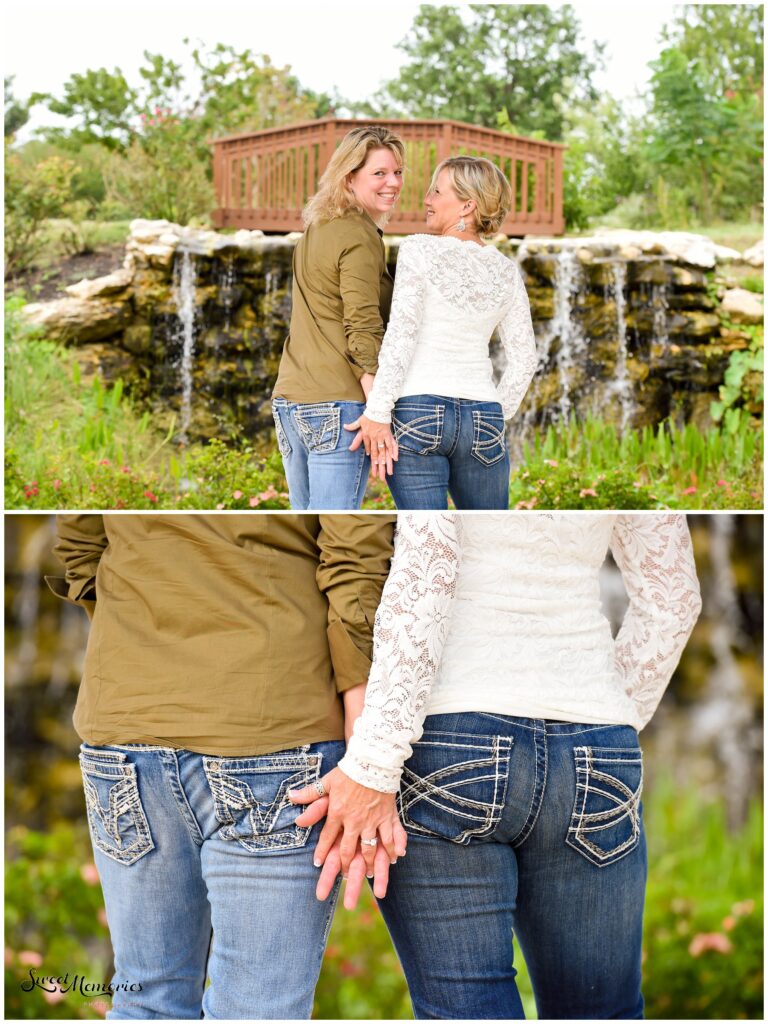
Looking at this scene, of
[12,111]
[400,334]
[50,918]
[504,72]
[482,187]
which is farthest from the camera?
[12,111]

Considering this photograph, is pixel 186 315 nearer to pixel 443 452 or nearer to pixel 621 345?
pixel 621 345

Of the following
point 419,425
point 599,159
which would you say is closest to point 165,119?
point 599,159

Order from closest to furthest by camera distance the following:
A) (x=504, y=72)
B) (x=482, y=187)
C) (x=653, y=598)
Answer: (x=653, y=598) < (x=482, y=187) < (x=504, y=72)

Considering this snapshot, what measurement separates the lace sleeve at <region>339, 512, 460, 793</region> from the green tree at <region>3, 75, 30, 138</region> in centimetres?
519

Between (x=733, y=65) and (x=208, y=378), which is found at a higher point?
(x=733, y=65)

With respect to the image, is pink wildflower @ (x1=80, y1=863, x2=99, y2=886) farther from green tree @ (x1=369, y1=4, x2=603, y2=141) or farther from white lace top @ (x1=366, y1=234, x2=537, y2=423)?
green tree @ (x1=369, y1=4, x2=603, y2=141)

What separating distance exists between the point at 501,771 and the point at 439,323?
1.55 m

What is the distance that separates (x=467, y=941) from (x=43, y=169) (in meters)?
5.55

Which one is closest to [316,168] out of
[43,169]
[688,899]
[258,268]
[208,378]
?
[258,268]

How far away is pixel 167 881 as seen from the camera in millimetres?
1611

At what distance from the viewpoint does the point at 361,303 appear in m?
2.81

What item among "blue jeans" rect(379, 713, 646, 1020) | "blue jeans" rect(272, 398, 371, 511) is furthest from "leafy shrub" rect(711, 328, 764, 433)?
"blue jeans" rect(379, 713, 646, 1020)

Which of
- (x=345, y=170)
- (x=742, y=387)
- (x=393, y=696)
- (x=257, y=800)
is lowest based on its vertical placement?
(x=257, y=800)

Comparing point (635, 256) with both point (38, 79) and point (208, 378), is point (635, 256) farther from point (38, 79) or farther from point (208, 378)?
point (38, 79)
